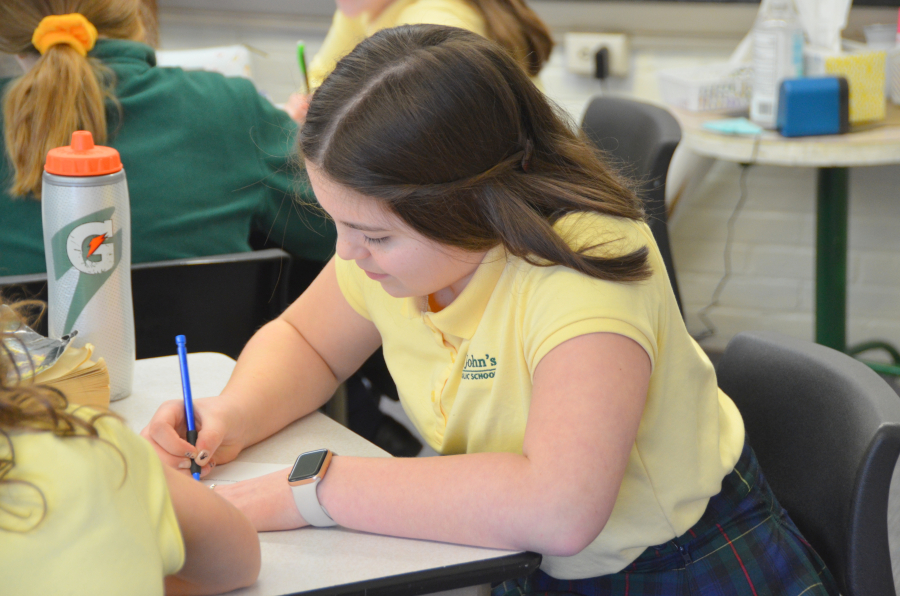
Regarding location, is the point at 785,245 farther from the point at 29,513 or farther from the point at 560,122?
the point at 29,513

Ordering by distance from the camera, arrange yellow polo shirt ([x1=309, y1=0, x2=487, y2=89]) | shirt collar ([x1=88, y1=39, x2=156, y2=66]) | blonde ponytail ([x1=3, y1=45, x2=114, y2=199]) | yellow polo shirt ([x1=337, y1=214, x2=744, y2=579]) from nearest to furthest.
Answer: yellow polo shirt ([x1=337, y1=214, x2=744, y2=579]) → blonde ponytail ([x1=3, y1=45, x2=114, y2=199]) → shirt collar ([x1=88, y1=39, x2=156, y2=66]) → yellow polo shirt ([x1=309, y1=0, x2=487, y2=89])

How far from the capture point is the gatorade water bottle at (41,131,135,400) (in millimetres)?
922

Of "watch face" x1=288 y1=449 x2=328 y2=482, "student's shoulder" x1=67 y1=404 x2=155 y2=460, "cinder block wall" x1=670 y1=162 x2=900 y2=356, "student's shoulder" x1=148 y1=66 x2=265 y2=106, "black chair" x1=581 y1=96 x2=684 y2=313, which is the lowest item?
"cinder block wall" x1=670 y1=162 x2=900 y2=356

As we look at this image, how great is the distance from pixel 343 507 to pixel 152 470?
23cm

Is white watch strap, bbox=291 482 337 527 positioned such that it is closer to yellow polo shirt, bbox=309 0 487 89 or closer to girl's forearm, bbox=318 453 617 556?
girl's forearm, bbox=318 453 617 556

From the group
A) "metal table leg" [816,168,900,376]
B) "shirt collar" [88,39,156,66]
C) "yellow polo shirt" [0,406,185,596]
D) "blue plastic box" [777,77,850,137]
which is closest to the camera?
"yellow polo shirt" [0,406,185,596]

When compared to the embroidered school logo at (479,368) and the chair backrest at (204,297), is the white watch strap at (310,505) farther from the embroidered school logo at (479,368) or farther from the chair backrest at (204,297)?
the chair backrest at (204,297)

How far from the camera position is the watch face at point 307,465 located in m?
0.78

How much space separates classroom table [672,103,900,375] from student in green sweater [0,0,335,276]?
0.92 m

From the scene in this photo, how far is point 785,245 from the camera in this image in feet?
8.23

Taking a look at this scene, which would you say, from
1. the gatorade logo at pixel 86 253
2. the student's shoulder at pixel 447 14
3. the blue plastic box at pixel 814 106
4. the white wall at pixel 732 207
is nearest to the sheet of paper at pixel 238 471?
the gatorade logo at pixel 86 253

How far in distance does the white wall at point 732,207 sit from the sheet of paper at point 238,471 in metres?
1.62

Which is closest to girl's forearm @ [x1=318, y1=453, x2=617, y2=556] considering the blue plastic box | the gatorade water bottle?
the gatorade water bottle

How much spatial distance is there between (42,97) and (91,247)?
37cm
